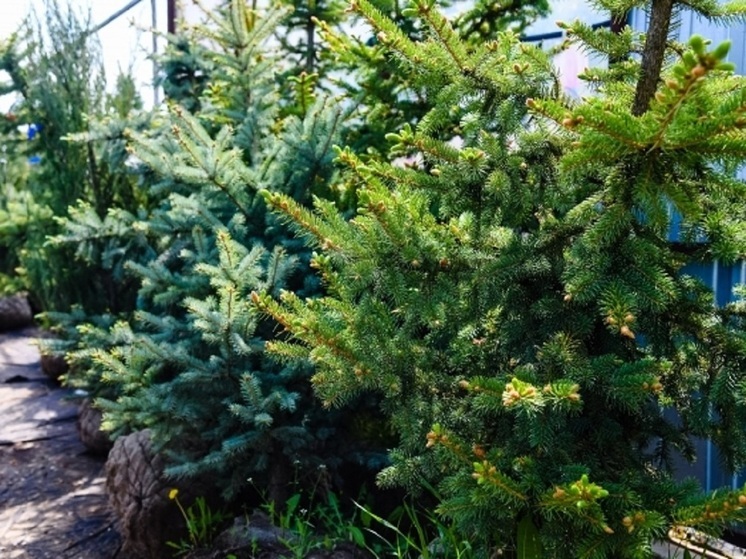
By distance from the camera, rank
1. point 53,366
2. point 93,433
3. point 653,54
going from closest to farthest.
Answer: point 653,54
point 93,433
point 53,366

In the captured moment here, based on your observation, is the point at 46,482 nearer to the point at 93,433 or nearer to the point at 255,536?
the point at 93,433

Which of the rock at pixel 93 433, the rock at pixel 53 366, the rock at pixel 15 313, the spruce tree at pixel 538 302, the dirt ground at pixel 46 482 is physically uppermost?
the spruce tree at pixel 538 302

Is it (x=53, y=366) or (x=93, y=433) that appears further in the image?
(x=53, y=366)

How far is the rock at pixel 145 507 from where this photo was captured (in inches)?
131

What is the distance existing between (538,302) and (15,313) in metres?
8.32

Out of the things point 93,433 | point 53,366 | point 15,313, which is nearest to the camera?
point 93,433

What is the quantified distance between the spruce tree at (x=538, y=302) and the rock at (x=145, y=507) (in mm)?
1573

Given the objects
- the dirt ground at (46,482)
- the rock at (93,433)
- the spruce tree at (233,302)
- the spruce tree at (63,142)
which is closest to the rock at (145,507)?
the spruce tree at (233,302)

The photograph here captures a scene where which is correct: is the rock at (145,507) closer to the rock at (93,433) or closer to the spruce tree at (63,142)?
the rock at (93,433)

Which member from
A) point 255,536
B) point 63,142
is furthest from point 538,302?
point 63,142

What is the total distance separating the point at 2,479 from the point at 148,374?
7.04 ft

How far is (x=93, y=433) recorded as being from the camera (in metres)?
4.79

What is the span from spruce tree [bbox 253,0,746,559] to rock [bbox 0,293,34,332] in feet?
25.1

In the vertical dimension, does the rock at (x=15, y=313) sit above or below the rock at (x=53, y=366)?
above
